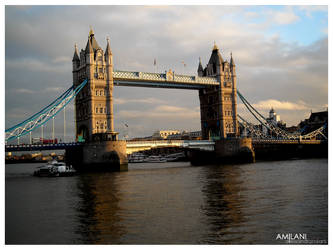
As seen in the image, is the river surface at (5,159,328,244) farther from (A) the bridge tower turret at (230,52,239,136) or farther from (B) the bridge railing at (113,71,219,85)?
(A) the bridge tower turret at (230,52,239,136)

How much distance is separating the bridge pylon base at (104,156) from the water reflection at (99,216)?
2312 cm

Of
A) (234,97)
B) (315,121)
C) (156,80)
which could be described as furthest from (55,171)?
(315,121)

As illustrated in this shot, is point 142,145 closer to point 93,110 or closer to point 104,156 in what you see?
point 104,156

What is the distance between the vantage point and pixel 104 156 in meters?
56.4

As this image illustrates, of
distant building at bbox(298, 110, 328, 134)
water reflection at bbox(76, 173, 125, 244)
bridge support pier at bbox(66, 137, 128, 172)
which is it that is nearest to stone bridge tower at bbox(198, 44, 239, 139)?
bridge support pier at bbox(66, 137, 128, 172)

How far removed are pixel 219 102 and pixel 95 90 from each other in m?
28.1

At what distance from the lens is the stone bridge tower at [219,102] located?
78.4m

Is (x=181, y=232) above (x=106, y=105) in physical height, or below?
below

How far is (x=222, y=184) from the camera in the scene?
3434cm

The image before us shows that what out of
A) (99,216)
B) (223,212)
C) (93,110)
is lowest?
(99,216)

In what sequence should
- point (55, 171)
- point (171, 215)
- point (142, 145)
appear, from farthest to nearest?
point (142, 145) → point (55, 171) → point (171, 215)
